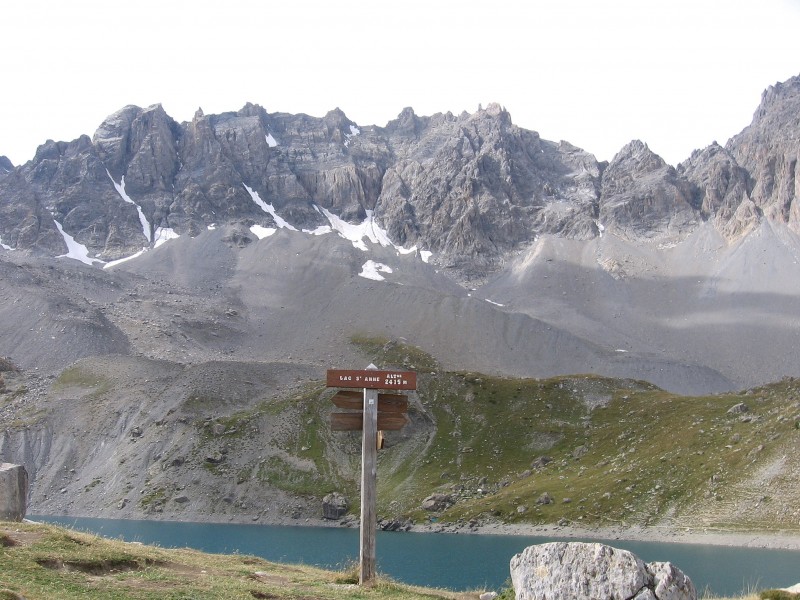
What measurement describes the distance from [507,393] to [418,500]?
27987 millimetres

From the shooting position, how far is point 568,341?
196 m

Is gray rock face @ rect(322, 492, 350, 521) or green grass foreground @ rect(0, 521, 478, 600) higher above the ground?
green grass foreground @ rect(0, 521, 478, 600)

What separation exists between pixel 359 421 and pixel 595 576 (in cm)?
805

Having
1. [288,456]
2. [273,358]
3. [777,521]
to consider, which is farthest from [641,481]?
[273,358]

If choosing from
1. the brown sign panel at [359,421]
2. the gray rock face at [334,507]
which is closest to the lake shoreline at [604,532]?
the gray rock face at [334,507]

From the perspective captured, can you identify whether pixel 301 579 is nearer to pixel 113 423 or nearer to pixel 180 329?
pixel 113 423

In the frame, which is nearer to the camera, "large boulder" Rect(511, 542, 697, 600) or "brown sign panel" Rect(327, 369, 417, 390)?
"large boulder" Rect(511, 542, 697, 600)

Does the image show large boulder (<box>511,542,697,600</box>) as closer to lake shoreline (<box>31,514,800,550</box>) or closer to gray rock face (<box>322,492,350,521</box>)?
lake shoreline (<box>31,514,800,550</box>)

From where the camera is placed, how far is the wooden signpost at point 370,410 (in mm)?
18758

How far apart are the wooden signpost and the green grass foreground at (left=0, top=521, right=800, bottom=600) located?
6.81 ft

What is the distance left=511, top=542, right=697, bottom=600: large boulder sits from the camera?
40.1 feet

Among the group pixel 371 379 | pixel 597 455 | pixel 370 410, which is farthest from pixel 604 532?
pixel 371 379

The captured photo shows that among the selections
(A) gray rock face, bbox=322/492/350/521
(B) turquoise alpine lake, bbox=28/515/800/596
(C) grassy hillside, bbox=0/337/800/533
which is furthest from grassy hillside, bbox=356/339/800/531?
(B) turquoise alpine lake, bbox=28/515/800/596

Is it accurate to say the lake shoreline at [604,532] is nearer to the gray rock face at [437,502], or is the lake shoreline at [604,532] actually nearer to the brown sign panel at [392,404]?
the gray rock face at [437,502]
